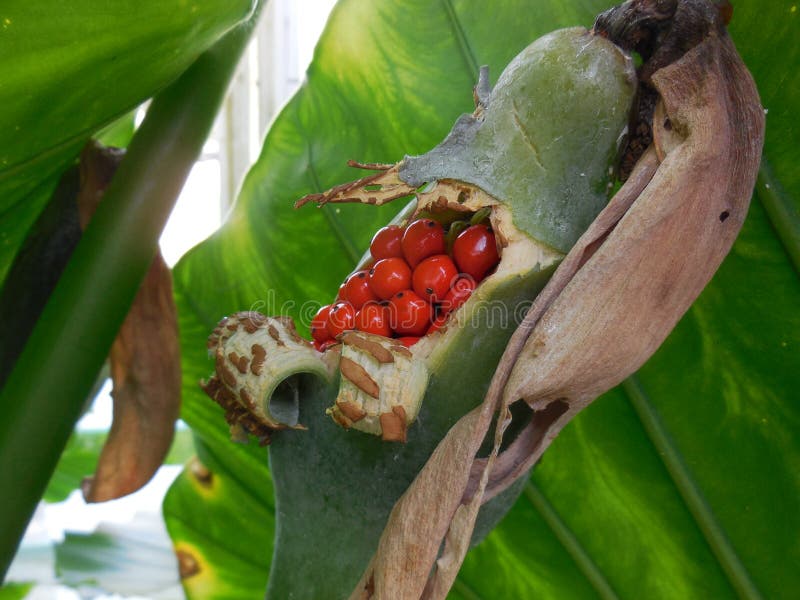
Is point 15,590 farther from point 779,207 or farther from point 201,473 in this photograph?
point 779,207

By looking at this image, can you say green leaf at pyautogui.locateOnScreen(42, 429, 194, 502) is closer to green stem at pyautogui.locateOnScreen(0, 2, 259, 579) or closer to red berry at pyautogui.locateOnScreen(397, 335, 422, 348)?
green stem at pyautogui.locateOnScreen(0, 2, 259, 579)

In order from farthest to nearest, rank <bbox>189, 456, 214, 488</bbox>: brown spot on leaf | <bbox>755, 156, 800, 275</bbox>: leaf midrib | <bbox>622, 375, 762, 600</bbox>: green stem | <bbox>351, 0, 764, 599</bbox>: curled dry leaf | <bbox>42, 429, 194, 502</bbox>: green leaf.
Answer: <bbox>42, 429, 194, 502</bbox>: green leaf < <bbox>189, 456, 214, 488</bbox>: brown spot on leaf < <bbox>622, 375, 762, 600</bbox>: green stem < <bbox>755, 156, 800, 275</bbox>: leaf midrib < <bbox>351, 0, 764, 599</bbox>: curled dry leaf

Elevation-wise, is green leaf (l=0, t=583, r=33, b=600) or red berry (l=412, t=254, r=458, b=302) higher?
red berry (l=412, t=254, r=458, b=302)

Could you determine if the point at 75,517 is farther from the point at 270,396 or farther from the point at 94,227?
the point at 270,396

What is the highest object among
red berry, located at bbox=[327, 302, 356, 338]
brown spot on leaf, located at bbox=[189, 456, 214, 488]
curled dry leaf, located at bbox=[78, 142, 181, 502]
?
red berry, located at bbox=[327, 302, 356, 338]

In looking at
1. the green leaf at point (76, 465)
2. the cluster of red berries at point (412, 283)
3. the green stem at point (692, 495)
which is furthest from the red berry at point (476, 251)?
the green leaf at point (76, 465)

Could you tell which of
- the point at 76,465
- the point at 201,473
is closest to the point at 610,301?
the point at 201,473

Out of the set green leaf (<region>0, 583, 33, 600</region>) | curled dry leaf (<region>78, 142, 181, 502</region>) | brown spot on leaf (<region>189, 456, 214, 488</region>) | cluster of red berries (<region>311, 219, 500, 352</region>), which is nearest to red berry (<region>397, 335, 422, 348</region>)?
cluster of red berries (<region>311, 219, 500, 352</region>)

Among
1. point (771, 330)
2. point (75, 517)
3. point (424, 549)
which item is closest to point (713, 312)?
point (771, 330)
